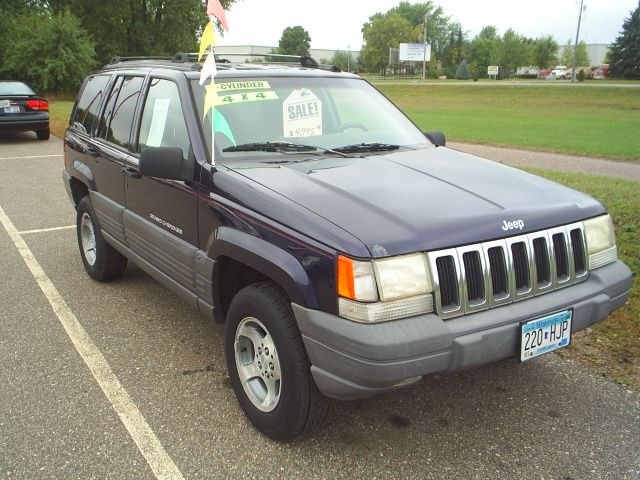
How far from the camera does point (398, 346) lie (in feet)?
7.68

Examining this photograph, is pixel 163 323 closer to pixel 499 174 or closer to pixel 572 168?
pixel 499 174

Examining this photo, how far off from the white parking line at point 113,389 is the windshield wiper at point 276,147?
1.56 meters

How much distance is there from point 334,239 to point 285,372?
27.3 inches

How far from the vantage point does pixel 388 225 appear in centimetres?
254

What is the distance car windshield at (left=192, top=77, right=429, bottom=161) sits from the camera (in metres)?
3.48

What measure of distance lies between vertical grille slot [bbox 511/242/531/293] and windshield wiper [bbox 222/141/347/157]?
1.26 m

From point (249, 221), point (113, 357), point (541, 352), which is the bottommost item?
point (113, 357)

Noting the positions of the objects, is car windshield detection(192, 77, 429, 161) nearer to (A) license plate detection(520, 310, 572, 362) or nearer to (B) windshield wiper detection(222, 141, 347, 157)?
(B) windshield wiper detection(222, 141, 347, 157)

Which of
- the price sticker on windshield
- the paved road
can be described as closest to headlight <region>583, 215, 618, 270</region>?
the price sticker on windshield

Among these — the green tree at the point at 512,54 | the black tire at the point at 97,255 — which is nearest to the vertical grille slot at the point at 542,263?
the black tire at the point at 97,255

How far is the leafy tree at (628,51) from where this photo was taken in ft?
193

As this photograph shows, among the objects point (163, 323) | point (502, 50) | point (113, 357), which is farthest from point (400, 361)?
point (502, 50)

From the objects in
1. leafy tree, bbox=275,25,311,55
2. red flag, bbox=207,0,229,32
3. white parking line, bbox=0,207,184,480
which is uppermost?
leafy tree, bbox=275,25,311,55

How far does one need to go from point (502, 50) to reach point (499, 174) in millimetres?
99406
